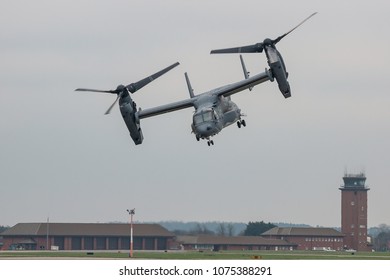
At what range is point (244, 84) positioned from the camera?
359 ft

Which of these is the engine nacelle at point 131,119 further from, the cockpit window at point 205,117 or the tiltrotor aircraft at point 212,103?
the cockpit window at point 205,117

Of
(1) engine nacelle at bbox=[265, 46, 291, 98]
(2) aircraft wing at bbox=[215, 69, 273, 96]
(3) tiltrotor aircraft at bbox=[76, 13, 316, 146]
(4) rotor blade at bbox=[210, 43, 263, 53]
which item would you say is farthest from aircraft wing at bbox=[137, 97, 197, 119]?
(1) engine nacelle at bbox=[265, 46, 291, 98]

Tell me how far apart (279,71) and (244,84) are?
9949 millimetres

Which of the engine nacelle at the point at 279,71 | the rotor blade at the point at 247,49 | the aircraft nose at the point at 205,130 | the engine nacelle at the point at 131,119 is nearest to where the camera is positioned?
the engine nacelle at the point at 279,71

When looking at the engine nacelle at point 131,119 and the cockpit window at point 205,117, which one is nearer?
the engine nacelle at point 131,119

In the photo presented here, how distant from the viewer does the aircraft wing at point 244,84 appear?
348ft

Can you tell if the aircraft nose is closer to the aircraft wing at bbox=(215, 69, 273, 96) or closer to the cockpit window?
the cockpit window

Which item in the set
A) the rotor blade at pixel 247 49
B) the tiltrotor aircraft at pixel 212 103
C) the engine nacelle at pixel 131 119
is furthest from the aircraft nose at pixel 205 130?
the rotor blade at pixel 247 49

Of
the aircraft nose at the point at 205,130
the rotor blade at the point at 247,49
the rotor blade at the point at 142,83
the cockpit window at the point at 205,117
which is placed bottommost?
the aircraft nose at the point at 205,130

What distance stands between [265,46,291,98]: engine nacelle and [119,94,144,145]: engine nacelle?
17.6 meters
